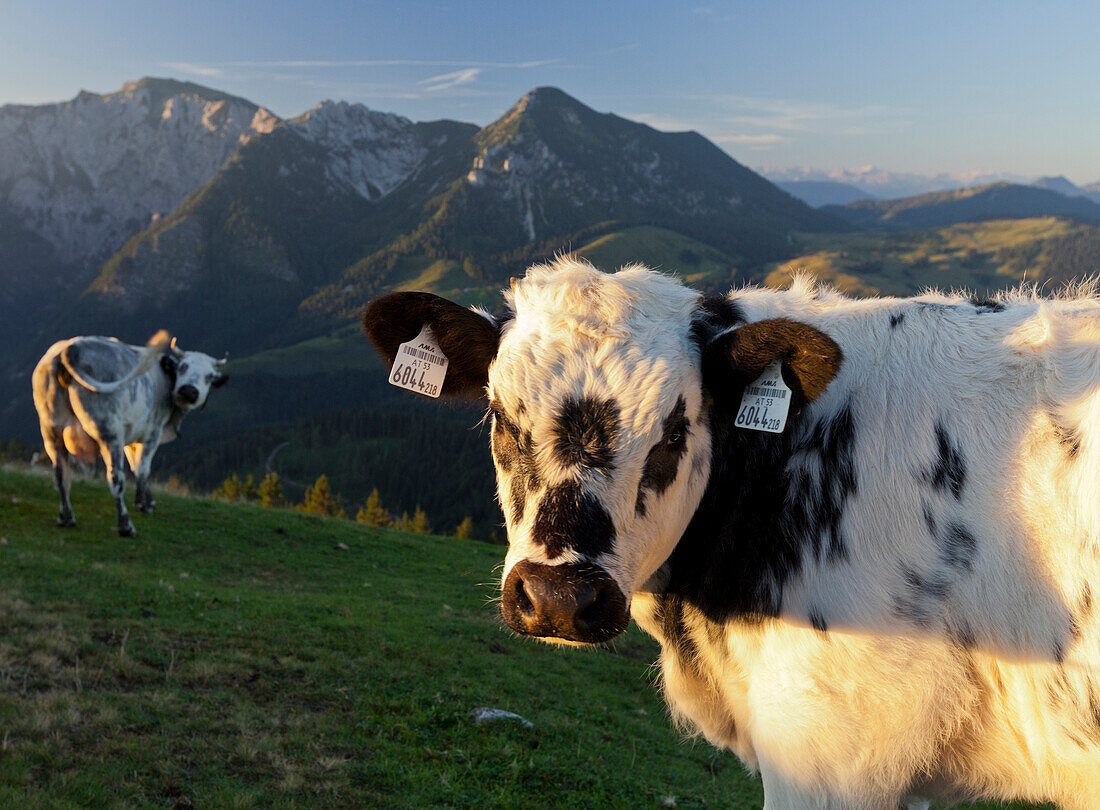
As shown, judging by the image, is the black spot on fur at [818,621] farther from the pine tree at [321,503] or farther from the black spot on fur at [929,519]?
the pine tree at [321,503]

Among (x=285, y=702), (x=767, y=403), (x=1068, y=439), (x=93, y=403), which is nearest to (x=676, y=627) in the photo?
(x=767, y=403)

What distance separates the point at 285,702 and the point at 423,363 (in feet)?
14.4

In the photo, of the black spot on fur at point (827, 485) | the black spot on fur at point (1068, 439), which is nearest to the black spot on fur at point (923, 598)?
the black spot on fur at point (827, 485)

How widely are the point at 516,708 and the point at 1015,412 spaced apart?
21.6 ft

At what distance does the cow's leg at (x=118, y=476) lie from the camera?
13930mm

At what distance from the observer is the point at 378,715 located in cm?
681

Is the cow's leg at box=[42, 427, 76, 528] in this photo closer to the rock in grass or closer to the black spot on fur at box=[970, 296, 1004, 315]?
the rock in grass

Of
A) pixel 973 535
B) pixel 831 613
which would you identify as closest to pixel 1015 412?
pixel 973 535

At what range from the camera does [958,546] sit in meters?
3.06

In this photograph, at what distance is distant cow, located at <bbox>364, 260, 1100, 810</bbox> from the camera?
296 centimetres

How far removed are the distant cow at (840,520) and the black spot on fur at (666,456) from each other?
13 mm

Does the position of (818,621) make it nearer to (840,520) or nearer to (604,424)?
(840,520)

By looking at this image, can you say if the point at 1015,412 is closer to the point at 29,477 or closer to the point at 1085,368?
the point at 1085,368

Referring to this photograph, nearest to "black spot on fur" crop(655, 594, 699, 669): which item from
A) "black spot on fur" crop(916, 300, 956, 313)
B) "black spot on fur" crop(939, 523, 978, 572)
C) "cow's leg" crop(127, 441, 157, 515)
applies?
"black spot on fur" crop(939, 523, 978, 572)
